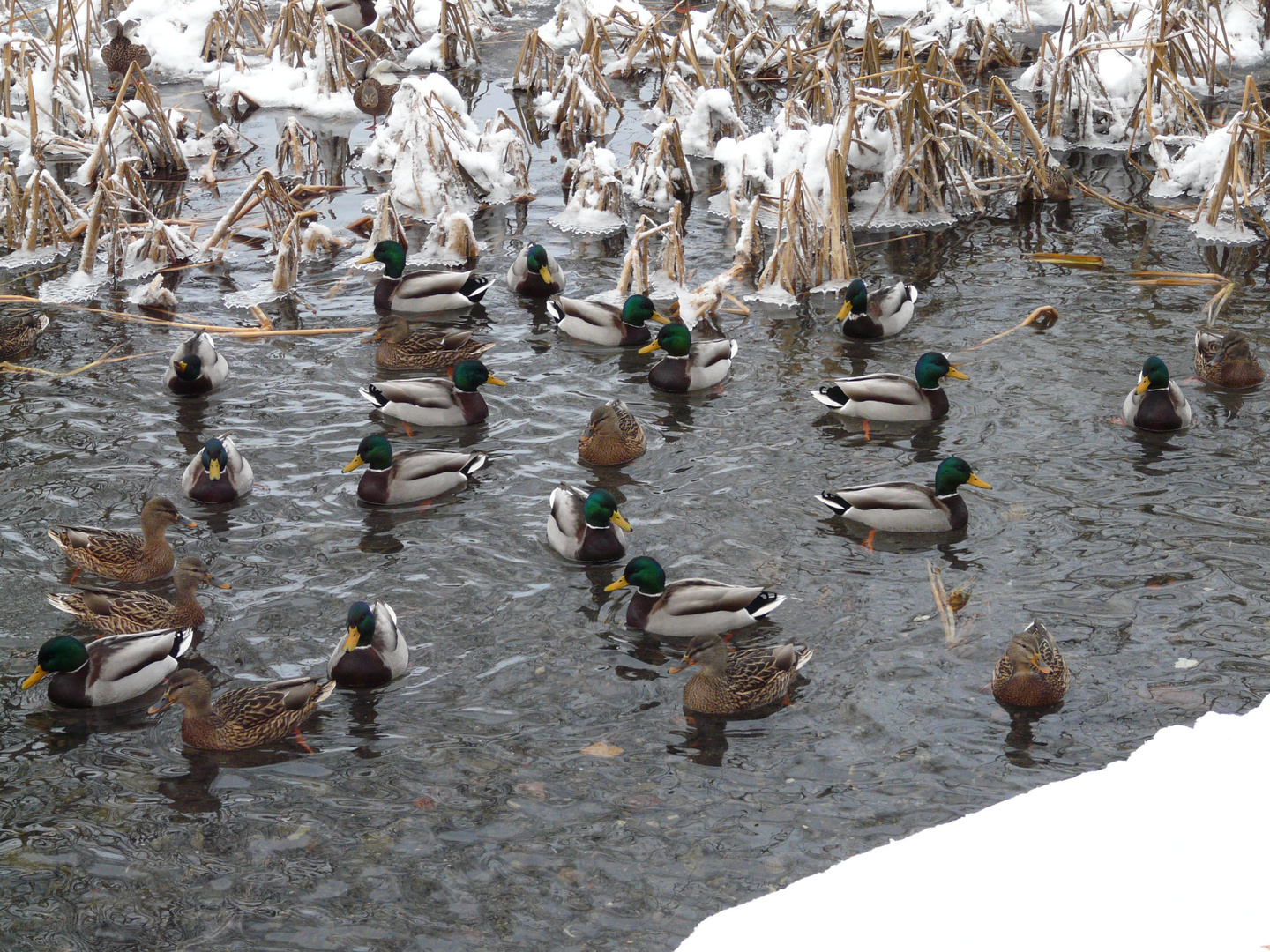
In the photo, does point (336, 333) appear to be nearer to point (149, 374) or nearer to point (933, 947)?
point (149, 374)

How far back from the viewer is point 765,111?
17516mm

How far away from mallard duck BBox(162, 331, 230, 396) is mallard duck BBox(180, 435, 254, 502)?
1.49m

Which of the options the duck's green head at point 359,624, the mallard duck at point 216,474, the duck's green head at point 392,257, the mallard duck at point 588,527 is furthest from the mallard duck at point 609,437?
the duck's green head at point 392,257

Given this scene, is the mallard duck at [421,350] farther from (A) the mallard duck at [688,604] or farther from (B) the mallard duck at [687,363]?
(A) the mallard duck at [688,604]

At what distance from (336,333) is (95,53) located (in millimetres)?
10871

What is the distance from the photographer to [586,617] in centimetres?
768

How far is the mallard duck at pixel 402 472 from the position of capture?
347 inches

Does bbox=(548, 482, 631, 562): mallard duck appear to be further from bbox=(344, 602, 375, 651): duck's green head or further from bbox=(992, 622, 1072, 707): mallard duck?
bbox=(992, 622, 1072, 707): mallard duck

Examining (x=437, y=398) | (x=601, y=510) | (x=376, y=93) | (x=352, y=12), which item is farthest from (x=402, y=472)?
(x=352, y=12)

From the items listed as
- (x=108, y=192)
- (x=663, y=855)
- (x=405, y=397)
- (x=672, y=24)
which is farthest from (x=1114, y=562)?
(x=672, y=24)

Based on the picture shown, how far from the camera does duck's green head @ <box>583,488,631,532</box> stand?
796 cm

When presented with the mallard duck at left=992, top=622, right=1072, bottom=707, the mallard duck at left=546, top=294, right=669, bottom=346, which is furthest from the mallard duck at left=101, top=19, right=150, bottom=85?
the mallard duck at left=992, top=622, right=1072, bottom=707

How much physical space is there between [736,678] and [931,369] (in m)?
3.73

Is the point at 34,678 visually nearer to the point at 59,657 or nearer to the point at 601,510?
the point at 59,657
